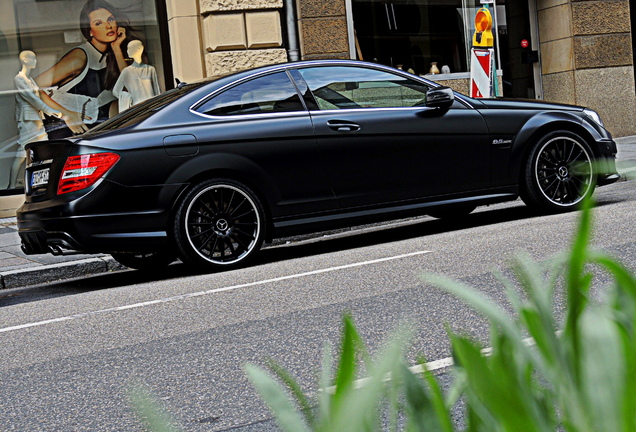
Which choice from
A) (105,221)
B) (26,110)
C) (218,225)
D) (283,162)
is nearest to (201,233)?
(218,225)

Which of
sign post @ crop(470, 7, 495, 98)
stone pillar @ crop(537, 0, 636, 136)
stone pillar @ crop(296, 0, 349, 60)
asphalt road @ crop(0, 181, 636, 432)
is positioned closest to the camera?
asphalt road @ crop(0, 181, 636, 432)

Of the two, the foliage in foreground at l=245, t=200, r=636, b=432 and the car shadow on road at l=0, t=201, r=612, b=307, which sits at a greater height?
the foliage in foreground at l=245, t=200, r=636, b=432

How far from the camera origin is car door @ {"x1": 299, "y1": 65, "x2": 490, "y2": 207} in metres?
7.75

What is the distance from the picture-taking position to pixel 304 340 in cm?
452

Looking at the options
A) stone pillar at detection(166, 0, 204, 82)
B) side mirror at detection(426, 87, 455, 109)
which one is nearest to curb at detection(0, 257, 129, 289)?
side mirror at detection(426, 87, 455, 109)

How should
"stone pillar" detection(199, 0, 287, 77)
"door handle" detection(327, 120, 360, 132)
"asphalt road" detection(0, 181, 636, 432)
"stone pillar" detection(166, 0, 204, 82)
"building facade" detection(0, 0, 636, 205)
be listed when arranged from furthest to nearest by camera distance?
"stone pillar" detection(166, 0, 204, 82) < "stone pillar" detection(199, 0, 287, 77) < "building facade" detection(0, 0, 636, 205) < "door handle" detection(327, 120, 360, 132) < "asphalt road" detection(0, 181, 636, 432)

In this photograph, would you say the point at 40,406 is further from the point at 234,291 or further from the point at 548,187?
the point at 548,187

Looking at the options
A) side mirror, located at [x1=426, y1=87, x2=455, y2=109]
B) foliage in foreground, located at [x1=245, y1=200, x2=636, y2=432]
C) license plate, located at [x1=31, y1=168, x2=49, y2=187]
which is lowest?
license plate, located at [x1=31, y1=168, x2=49, y2=187]

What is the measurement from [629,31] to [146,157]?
1184 cm

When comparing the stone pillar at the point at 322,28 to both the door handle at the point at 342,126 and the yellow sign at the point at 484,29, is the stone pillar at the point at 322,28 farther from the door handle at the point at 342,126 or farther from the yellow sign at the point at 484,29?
the door handle at the point at 342,126

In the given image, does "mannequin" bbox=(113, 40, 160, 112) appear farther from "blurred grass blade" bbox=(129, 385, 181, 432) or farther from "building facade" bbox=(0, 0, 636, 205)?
"blurred grass blade" bbox=(129, 385, 181, 432)

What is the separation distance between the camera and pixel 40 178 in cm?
732

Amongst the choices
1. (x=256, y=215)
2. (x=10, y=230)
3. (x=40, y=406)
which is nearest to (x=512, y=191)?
(x=256, y=215)

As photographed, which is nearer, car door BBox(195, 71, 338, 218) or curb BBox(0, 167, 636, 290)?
car door BBox(195, 71, 338, 218)
